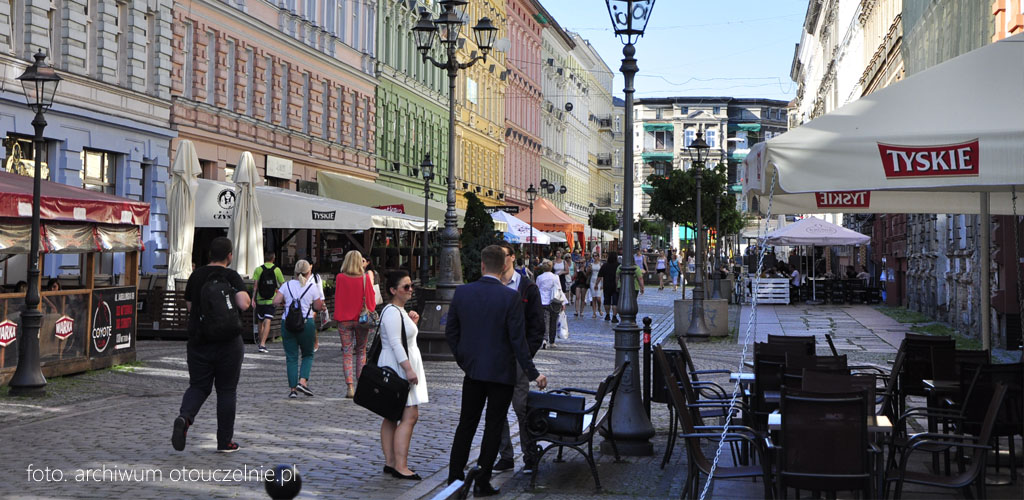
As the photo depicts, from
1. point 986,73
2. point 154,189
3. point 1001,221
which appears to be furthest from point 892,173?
point 154,189

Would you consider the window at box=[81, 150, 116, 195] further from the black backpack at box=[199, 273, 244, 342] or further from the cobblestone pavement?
the black backpack at box=[199, 273, 244, 342]

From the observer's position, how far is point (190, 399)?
10.5 metres

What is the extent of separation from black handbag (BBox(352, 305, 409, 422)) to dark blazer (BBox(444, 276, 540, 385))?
0.79 m

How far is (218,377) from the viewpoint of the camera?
10.7 metres

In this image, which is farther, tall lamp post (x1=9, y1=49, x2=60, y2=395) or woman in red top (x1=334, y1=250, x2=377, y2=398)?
woman in red top (x1=334, y1=250, x2=377, y2=398)

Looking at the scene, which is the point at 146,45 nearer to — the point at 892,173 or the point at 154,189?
the point at 154,189

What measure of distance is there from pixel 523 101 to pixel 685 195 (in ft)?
90.0

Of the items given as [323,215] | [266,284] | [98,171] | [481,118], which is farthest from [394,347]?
[481,118]

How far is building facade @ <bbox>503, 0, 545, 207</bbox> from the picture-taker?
73.6 meters

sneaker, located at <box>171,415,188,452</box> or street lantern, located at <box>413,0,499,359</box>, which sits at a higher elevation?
street lantern, located at <box>413,0,499,359</box>

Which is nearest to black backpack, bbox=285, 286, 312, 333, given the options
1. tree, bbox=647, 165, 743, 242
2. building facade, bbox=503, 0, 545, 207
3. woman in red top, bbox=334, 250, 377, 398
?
woman in red top, bbox=334, 250, 377, 398

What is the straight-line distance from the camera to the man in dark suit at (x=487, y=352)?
8852 millimetres

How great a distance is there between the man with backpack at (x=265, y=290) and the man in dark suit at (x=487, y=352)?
11529mm

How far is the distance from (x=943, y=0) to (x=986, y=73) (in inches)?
825
